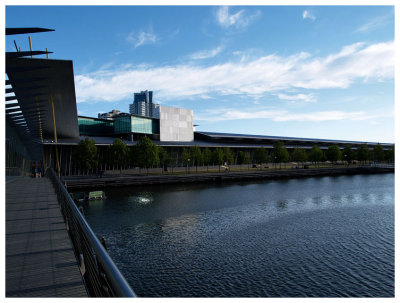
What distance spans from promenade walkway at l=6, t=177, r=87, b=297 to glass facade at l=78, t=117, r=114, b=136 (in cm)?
6964

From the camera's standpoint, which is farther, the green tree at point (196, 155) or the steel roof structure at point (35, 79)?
the green tree at point (196, 155)

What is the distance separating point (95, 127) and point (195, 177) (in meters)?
37.5

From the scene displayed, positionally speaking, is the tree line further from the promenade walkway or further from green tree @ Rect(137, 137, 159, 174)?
the promenade walkway

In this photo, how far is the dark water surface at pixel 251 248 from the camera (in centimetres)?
1249

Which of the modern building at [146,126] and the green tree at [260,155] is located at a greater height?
the modern building at [146,126]

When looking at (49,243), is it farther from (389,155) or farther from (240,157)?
(389,155)

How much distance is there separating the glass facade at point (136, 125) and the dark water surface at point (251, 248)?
44911 millimetres

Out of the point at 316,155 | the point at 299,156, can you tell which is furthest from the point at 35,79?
the point at 316,155

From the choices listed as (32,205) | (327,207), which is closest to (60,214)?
(32,205)

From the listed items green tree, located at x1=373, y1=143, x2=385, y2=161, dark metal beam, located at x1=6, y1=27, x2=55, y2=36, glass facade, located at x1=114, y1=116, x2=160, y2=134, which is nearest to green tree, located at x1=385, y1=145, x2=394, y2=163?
green tree, located at x1=373, y1=143, x2=385, y2=161

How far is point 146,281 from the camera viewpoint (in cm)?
1286

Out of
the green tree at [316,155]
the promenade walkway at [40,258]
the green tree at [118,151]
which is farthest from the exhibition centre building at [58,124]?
the green tree at [316,155]

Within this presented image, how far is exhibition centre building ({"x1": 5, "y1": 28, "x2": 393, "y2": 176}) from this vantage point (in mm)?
12852

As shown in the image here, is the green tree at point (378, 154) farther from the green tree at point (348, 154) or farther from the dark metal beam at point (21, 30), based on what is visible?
the dark metal beam at point (21, 30)
